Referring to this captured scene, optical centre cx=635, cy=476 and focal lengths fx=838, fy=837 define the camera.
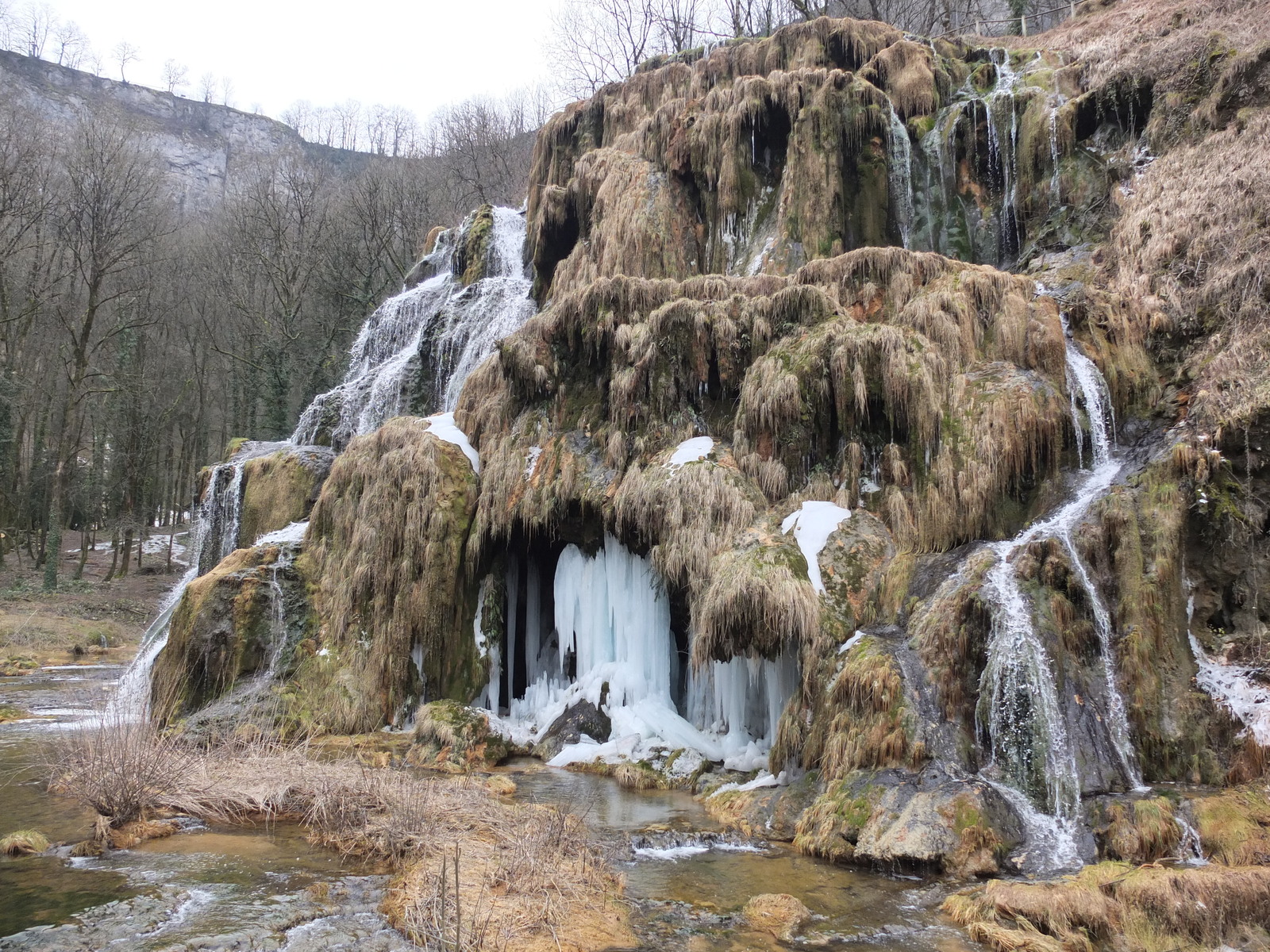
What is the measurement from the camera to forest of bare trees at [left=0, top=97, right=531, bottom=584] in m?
25.2

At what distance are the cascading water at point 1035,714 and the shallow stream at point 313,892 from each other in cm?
111

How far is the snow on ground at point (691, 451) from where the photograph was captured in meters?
9.25

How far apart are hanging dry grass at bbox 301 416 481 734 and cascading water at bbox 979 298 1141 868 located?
20.8 ft

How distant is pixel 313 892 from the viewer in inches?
203

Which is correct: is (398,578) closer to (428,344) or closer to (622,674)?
(622,674)

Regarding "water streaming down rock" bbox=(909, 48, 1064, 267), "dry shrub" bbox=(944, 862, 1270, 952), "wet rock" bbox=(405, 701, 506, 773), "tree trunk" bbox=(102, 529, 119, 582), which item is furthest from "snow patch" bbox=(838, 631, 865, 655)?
"tree trunk" bbox=(102, 529, 119, 582)

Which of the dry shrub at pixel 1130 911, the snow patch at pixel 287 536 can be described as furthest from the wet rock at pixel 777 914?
the snow patch at pixel 287 536

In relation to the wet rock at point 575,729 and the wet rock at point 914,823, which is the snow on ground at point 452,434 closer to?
the wet rock at point 575,729

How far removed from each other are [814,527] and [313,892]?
5435 millimetres

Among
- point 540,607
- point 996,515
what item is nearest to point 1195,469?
point 996,515

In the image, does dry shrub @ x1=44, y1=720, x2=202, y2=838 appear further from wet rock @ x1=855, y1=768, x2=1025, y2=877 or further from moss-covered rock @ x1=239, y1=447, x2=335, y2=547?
moss-covered rock @ x1=239, y1=447, x2=335, y2=547

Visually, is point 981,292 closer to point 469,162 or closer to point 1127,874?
point 1127,874

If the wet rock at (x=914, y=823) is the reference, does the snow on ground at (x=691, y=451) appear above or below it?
above

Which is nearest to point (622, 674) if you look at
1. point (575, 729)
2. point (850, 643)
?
point (575, 729)
